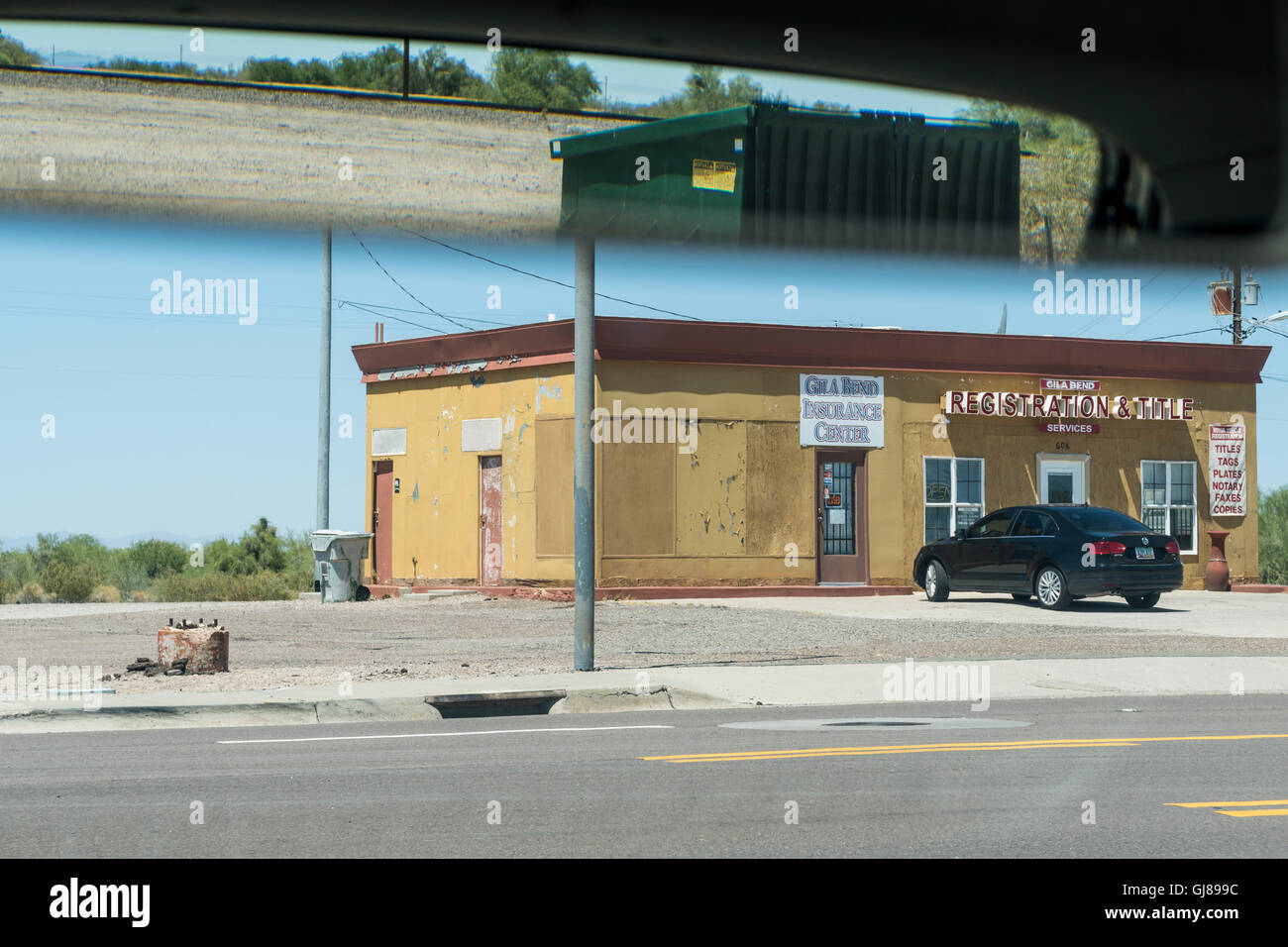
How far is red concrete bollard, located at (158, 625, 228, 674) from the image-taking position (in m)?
15.2

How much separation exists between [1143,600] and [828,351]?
7.63m

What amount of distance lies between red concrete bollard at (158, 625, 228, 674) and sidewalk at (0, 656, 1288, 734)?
1.61 metres

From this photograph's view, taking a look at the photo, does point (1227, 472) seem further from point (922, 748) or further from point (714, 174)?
point (714, 174)

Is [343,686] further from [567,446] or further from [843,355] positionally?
[843,355]

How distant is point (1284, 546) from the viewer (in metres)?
40.4

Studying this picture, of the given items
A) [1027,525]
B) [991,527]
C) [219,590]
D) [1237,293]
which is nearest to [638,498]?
[991,527]

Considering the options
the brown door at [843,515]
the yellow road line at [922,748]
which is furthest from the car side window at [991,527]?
the yellow road line at [922,748]

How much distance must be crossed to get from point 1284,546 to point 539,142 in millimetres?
42539

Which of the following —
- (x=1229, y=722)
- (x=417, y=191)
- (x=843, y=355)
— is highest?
(x=843, y=355)

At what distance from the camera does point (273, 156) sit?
202cm
